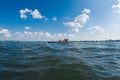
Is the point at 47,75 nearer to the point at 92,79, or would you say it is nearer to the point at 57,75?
the point at 57,75

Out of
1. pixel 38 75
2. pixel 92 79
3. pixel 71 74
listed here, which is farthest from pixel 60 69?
pixel 92 79

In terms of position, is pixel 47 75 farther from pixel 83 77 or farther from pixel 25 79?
pixel 83 77

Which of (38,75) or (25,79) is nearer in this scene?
(25,79)

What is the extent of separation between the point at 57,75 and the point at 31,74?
5.86ft

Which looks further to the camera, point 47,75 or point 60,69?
point 60,69

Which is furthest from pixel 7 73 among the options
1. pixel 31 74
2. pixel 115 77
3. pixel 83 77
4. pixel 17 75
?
pixel 115 77

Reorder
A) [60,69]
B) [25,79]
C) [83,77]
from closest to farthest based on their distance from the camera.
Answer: [25,79], [83,77], [60,69]

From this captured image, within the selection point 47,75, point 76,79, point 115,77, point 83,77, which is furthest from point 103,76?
point 47,75

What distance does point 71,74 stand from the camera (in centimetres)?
955

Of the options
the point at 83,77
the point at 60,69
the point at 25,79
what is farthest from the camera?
the point at 60,69

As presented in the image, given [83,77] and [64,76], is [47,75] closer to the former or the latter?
[64,76]

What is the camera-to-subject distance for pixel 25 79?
27.4 feet

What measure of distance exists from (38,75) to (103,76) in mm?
4459

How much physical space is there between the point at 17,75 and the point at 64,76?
3157 mm
